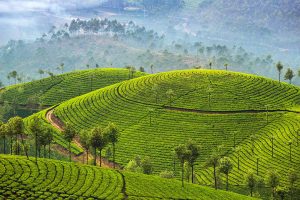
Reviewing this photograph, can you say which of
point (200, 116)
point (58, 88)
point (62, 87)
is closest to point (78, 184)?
point (200, 116)

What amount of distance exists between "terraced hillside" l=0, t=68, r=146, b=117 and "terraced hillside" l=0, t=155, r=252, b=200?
96765 millimetres

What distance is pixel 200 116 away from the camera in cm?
13212

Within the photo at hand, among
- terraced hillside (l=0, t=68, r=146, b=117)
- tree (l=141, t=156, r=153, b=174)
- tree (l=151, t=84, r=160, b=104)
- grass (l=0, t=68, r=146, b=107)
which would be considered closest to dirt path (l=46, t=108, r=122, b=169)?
tree (l=141, t=156, r=153, b=174)

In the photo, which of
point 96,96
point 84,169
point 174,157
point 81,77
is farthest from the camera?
point 81,77

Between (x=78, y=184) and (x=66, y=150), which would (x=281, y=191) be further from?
(x=66, y=150)

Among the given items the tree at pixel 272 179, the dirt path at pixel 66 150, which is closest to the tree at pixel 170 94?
the dirt path at pixel 66 150

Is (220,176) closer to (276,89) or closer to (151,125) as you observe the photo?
(151,125)

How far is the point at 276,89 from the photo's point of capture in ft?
501

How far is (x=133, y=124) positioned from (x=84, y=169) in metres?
53.7

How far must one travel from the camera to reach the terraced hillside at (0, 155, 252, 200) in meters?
66.2

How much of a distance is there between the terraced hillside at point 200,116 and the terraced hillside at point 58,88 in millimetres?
23401

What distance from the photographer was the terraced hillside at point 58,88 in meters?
173

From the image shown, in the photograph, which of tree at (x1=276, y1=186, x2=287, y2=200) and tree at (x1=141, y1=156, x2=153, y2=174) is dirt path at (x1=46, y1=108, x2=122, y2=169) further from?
tree at (x1=276, y1=186, x2=287, y2=200)

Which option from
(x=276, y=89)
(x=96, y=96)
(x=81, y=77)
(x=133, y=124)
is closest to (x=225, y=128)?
(x=133, y=124)
